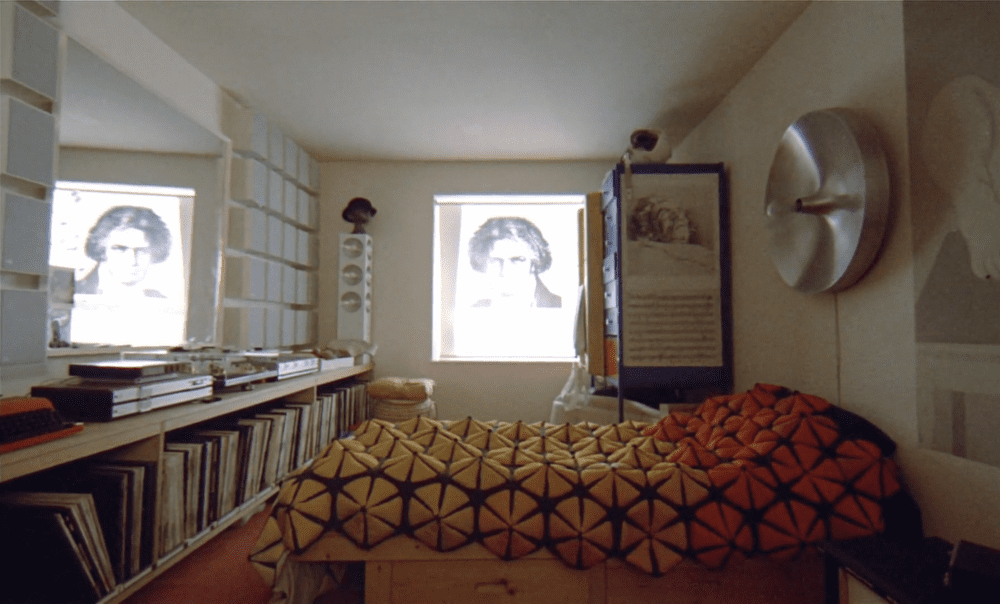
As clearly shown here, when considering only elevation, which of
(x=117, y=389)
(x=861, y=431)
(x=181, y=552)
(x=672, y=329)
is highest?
(x=672, y=329)

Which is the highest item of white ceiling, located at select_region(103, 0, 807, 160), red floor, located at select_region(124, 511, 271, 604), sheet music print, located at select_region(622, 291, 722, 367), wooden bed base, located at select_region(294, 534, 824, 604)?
white ceiling, located at select_region(103, 0, 807, 160)

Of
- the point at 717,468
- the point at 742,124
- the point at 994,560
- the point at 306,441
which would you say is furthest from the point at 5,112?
the point at 742,124

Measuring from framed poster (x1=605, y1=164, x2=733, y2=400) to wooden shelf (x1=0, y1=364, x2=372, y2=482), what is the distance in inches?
67.7

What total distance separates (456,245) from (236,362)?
2.19 meters

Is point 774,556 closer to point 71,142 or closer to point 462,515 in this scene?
point 462,515

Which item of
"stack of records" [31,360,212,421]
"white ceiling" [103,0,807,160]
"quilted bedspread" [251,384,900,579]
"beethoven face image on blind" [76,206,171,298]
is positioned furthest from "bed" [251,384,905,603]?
"white ceiling" [103,0,807,160]

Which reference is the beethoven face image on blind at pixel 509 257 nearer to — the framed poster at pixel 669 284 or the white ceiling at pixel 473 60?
the white ceiling at pixel 473 60

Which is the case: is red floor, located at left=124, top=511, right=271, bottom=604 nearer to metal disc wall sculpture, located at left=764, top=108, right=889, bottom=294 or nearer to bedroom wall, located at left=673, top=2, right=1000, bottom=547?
bedroom wall, located at left=673, top=2, right=1000, bottom=547

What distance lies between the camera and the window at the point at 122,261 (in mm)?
1771

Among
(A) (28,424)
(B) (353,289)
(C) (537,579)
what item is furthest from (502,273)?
(A) (28,424)

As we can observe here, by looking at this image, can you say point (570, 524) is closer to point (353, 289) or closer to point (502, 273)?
point (353, 289)

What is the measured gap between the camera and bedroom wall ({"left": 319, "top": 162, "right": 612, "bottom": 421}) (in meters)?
3.95

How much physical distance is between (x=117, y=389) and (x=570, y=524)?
4.21 ft

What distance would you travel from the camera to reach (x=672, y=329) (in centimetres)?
254
